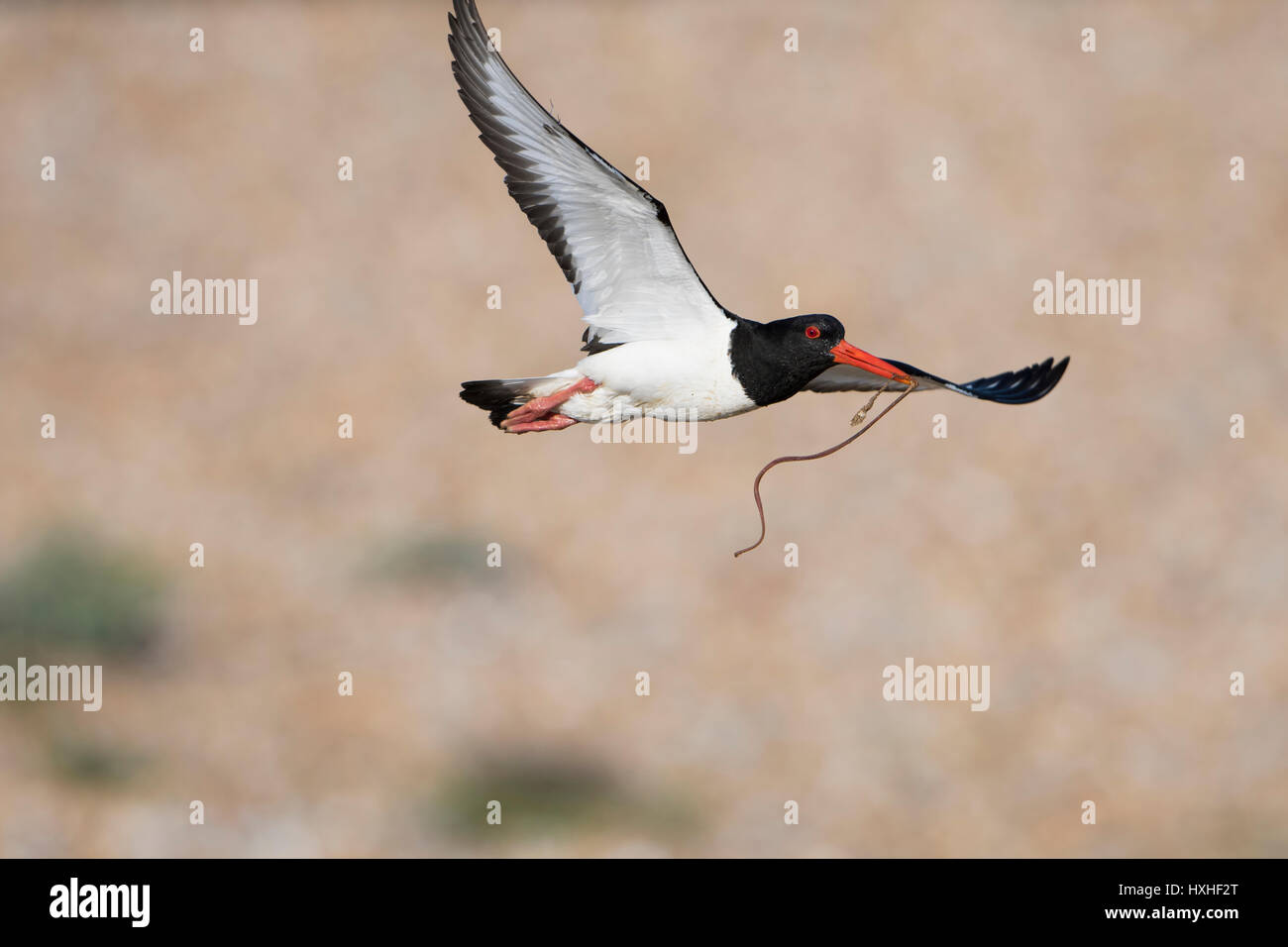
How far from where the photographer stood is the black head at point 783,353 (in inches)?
383

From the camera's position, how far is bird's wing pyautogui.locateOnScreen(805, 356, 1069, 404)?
1076cm

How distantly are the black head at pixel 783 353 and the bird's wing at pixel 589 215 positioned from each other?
330 mm

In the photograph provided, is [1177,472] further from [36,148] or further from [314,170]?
[36,148]

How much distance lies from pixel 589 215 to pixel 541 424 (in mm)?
1586

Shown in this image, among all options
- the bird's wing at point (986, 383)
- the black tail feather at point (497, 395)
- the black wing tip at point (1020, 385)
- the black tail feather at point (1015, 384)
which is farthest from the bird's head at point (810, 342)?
the black tail feather at point (497, 395)

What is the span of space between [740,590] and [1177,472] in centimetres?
1360

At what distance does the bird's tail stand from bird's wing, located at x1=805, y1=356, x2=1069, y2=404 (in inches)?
85.7

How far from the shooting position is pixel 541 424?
10258mm
